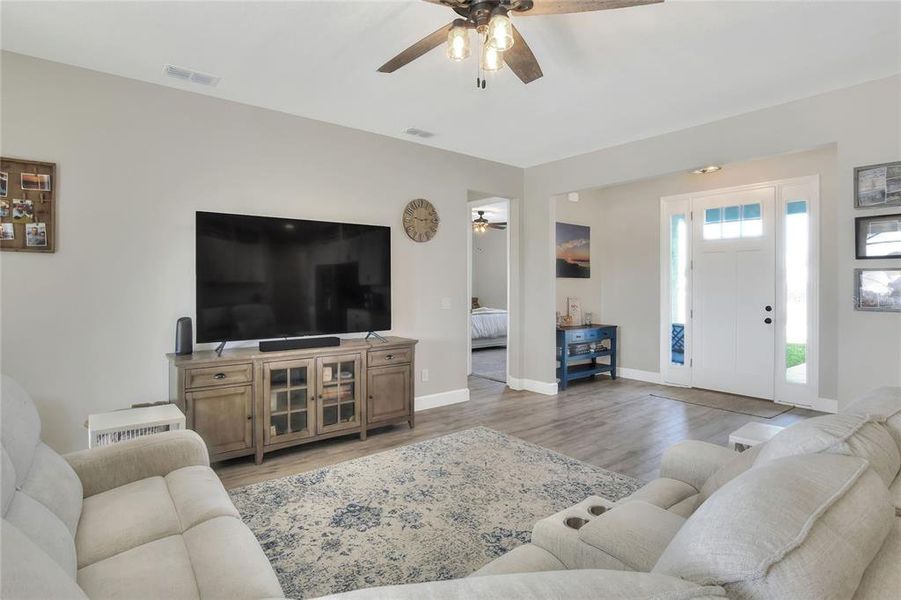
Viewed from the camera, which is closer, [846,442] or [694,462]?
[846,442]

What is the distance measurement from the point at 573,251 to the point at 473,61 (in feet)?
12.9

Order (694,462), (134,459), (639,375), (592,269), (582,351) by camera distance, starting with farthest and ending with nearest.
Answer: (592,269) < (639,375) < (582,351) < (134,459) < (694,462)

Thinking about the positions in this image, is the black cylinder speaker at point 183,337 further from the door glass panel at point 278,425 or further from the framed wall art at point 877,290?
the framed wall art at point 877,290

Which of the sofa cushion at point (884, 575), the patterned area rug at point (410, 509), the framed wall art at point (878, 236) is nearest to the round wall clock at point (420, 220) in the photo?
the patterned area rug at point (410, 509)

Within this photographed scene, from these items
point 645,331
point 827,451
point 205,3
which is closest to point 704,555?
point 827,451

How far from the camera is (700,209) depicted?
18.7 ft

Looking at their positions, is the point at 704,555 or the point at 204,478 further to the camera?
the point at 204,478

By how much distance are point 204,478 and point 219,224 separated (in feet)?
6.56

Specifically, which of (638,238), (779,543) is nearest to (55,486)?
(779,543)

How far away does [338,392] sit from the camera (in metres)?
3.74

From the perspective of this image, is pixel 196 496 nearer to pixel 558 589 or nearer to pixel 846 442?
pixel 558 589

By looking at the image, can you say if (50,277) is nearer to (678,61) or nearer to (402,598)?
(402,598)

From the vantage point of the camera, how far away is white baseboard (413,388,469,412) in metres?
4.73

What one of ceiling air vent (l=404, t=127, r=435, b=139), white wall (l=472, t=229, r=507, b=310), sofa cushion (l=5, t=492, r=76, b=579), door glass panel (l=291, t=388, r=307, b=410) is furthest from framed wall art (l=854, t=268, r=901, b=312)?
white wall (l=472, t=229, r=507, b=310)
